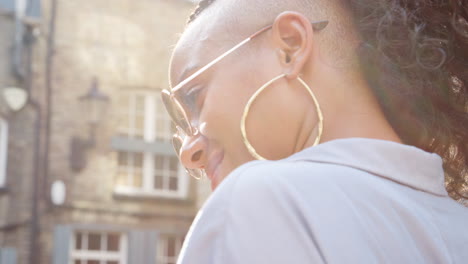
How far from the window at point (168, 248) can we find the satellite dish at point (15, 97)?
337cm

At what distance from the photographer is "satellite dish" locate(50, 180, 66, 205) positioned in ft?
42.2

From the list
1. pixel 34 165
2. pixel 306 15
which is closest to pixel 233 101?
pixel 306 15

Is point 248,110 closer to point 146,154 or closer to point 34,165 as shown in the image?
point 34,165

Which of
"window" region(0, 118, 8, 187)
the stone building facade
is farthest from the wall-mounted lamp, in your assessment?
"window" region(0, 118, 8, 187)

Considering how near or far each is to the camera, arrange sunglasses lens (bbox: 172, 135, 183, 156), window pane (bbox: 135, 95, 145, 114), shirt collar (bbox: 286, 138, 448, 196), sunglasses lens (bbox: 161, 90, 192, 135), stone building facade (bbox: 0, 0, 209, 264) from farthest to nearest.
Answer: window pane (bbox: 135, 95, 145, 114) < stone building facade (bbox: 0, 0, 209, 264) < sunglasses lens (bbox: 172, 135, 183, 156) < sunglasses lens (bbox: 161, 90, 192, 135) < shirt collar (bbox: 286, 138, 448, 196)

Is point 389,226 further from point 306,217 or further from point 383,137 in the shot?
point 383,137

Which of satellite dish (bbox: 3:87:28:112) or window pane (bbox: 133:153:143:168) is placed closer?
satellite dish (bbox: 3:87:28:112)

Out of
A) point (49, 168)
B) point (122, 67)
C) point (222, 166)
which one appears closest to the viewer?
point (222, 166)

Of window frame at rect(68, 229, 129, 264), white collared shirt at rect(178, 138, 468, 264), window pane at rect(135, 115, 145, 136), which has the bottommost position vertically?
window frame at rect(68, 229, 129, 264)

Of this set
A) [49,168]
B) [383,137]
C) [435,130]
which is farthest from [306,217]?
[49,168]

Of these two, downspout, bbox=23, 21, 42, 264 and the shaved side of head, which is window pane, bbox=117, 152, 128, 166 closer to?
downspout, bbox=23, 21, 42, 264

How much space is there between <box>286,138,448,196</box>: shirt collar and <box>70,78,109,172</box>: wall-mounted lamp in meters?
12.7

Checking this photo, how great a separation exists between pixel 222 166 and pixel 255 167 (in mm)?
294

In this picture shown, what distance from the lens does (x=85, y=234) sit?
13242 millimetres
